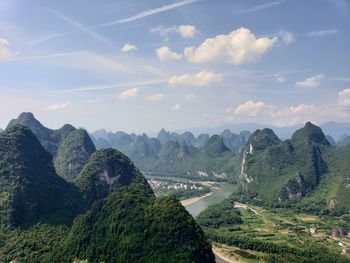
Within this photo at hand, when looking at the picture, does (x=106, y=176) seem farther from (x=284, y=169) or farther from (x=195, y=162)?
(x=195, y=162)

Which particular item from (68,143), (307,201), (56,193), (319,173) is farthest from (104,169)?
(319,173)

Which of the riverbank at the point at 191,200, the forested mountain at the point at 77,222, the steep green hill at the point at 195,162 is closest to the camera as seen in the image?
the forested mountain at the point at 77,222

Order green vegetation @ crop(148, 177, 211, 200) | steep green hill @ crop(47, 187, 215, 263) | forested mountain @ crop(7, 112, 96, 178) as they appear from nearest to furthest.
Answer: steep green hill @ crop(47, 187, 215, 263), forested mountain @ crop(7, 112, 96, 178), green vegetation @ crop(148, 177, 211, 200)

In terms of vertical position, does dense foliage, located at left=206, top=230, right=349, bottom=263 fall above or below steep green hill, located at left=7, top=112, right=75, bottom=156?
below

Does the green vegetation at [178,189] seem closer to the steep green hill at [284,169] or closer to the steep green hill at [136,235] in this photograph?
the steep green hill at [284,169]

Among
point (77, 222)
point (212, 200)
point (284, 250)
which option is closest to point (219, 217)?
point (284, 250)

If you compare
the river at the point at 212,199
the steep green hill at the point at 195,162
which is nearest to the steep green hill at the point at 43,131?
the river at the point at 212,199

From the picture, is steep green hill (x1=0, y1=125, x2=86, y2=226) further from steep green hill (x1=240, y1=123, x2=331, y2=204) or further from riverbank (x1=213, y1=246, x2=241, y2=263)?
steep green hill (x1=240, y1=123, x2=331, y2=204)

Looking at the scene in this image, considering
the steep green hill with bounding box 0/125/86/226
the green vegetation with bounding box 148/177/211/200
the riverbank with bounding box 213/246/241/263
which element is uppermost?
the steep green hill with bounding box 0/125/86/226

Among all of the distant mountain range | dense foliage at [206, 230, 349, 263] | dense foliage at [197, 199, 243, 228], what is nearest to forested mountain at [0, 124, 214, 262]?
dense foliage at [206, 230, 349, 263]
